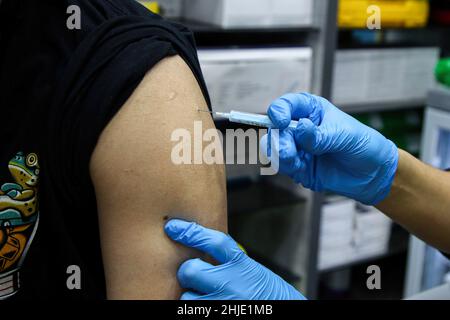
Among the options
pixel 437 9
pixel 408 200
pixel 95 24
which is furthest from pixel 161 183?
pixel 437 9

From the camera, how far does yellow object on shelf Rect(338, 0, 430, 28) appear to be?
2.06 metres

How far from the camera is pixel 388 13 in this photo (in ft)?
7.11

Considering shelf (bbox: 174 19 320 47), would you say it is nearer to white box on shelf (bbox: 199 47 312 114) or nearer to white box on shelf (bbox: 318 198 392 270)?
white box on shelf (bbox: 199 47 312 114)

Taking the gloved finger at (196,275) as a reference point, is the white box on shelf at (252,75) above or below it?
above

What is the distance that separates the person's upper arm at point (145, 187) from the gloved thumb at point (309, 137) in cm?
23

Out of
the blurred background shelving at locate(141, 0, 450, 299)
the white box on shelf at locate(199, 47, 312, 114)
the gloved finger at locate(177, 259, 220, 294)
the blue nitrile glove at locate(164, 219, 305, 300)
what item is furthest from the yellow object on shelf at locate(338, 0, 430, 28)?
the gloved finger at locate(177, 259, 220, 294)

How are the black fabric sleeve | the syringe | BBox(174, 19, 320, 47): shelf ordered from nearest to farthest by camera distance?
the black fabric sleeve → the syringe → BBox(174, 19, 320, 47): shelf

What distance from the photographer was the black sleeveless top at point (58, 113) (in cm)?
81

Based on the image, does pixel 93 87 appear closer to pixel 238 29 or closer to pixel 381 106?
pixel 238 29

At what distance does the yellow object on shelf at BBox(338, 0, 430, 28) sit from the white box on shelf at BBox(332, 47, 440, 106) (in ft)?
0.34

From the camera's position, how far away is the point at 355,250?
2291mm

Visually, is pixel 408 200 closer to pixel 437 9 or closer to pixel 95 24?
pixel 95 24

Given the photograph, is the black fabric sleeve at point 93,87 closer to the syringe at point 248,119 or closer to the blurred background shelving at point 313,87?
the syringe at point 248,119

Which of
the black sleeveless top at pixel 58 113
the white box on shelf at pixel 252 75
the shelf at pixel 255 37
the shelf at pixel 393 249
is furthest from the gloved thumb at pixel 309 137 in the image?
the shelf at pixel 393 249
